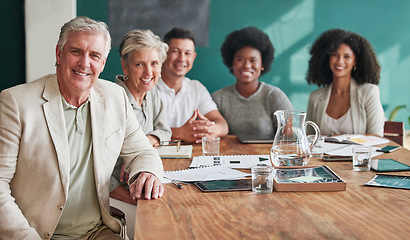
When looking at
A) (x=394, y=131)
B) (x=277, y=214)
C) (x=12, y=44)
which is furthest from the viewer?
(x=12, y=44)

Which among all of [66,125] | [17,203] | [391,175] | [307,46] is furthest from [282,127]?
[307,46]

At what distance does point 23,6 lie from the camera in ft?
13.1

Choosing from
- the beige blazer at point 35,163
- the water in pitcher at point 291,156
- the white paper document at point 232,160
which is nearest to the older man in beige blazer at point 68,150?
the beige blazer at point 35,163

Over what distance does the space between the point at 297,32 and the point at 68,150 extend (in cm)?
318

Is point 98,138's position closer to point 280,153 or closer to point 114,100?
point 114,100

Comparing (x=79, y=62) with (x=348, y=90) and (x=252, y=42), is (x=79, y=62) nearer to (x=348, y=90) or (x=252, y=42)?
(x=252, y=42)

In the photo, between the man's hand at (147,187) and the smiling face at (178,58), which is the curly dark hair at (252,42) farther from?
the man's hand at (147,187)

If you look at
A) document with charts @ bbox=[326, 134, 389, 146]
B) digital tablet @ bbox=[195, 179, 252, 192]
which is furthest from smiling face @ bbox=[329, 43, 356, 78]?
digital tablet @ bbox=[195, 179, 252, 192]

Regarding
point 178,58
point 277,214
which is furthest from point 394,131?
point 277,214

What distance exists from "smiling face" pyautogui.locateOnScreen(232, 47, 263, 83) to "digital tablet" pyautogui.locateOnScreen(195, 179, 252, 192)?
1.79 m

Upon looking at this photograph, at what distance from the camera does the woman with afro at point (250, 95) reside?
325 cm

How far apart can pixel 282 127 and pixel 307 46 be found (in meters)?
2.70

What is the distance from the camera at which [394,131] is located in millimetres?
3129

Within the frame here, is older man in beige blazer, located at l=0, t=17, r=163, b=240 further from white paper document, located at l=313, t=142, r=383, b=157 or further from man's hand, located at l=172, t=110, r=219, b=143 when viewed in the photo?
white paper document, located at l=313, t=142, r=383, b=157
